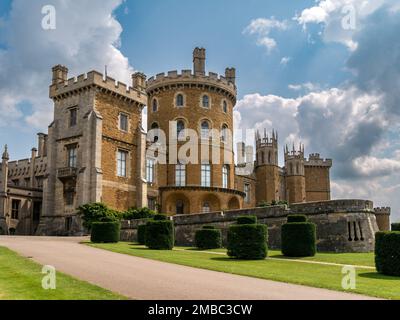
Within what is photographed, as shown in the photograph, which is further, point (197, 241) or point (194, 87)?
point (194, 87)

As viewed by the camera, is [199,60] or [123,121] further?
[199,60]

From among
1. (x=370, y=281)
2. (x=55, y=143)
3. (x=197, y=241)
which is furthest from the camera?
(x=55, y=143)

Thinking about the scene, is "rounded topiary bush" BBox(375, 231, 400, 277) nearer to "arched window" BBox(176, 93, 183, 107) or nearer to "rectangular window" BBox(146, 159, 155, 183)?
"rectangular window" BBox(146, 159, 155, 183)

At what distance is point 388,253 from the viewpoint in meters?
14.8

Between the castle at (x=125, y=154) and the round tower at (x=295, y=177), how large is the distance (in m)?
14.0

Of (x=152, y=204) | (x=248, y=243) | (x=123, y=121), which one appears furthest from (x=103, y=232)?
(x=152, y=204)

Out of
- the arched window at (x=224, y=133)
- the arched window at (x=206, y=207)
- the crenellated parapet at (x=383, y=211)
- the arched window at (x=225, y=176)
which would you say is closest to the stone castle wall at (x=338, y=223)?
the arched window at (x=206, y=207)

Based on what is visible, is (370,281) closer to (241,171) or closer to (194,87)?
(194,87)

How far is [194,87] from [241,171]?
56.1 ft

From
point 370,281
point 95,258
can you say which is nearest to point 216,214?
point 95,258

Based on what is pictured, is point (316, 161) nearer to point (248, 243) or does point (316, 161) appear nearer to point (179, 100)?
point (179, 100)

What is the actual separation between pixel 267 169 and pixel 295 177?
8437 mm

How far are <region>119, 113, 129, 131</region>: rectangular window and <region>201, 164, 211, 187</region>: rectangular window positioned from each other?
971 centimetres
